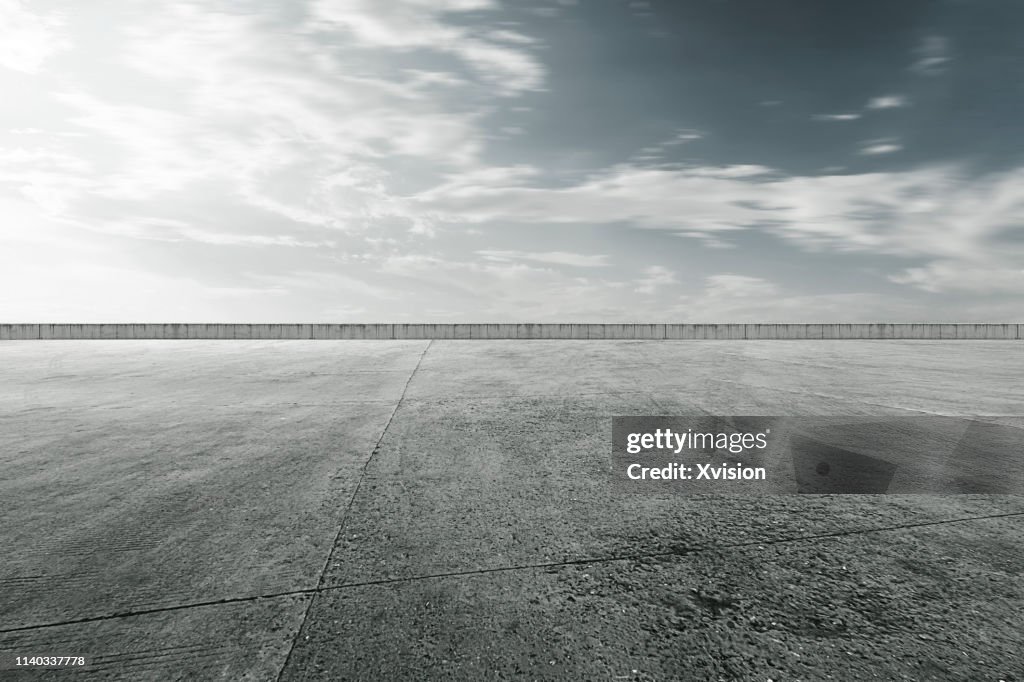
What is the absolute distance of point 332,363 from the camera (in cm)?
1391

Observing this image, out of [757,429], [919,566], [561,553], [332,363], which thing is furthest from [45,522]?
[332,363]

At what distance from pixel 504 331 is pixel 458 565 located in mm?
30592

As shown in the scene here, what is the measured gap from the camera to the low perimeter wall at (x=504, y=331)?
31.1m

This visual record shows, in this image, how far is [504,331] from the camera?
110 ft

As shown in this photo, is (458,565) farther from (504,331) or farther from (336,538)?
(504,331)

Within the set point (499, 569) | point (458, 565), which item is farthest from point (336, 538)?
point (499, 569)

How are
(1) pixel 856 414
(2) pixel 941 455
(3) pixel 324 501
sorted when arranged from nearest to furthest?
(3) pixel 324 501, (2) pixel 941 455, (1) pixel 856 414

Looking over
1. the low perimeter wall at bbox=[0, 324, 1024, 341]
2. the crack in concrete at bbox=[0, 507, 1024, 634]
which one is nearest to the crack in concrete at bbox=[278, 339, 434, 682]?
the crack in concrete at bbox=[0, 507, 1024, 634]

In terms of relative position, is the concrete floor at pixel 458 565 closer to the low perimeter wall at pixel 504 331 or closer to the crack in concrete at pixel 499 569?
the crack in concrete at pixel 499 569

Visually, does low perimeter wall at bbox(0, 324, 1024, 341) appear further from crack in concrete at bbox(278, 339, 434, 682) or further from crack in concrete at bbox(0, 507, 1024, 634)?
crack in concrete at bbox(0, 507, 1024, 634)

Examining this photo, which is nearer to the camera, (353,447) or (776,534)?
(776,534)

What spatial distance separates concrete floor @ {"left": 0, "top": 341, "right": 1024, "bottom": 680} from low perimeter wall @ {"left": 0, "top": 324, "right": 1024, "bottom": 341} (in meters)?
26.2

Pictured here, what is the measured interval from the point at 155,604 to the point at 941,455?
6.92 metres

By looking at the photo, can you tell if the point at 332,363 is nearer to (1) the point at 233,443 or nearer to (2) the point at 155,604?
(1) the point at 233,443
